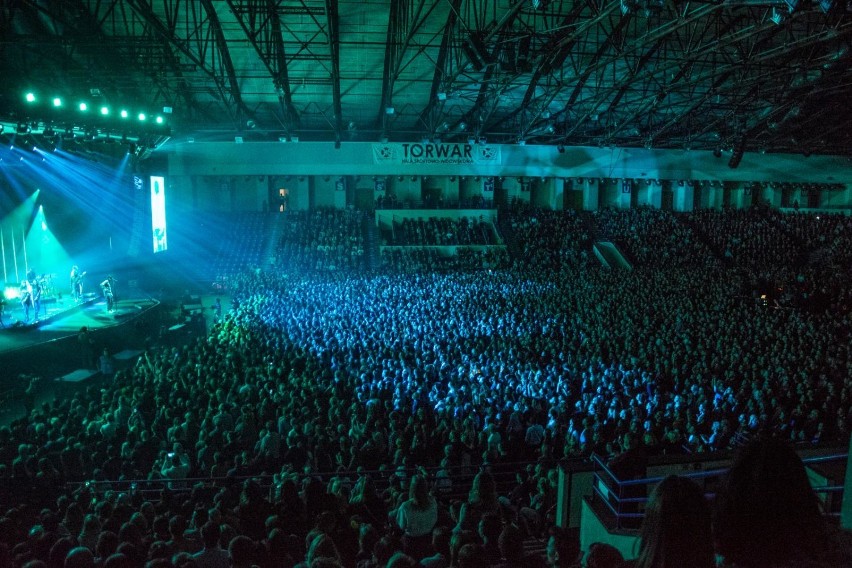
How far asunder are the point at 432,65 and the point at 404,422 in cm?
1596

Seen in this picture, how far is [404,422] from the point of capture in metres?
7.82

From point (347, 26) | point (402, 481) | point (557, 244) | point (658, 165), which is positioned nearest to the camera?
point (402, 481)

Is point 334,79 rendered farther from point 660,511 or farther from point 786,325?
point 660,511

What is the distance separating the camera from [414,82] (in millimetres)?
21500

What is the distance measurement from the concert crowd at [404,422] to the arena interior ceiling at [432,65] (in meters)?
6.51

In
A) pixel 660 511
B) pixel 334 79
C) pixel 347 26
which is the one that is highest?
pixel 347 26

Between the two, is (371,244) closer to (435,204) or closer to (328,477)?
(435,204)

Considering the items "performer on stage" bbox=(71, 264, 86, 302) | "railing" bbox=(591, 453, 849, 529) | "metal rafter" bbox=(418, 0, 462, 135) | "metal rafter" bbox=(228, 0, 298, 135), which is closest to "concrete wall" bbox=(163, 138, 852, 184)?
"metal rafter" bbox=(418, 0, 462, 135)

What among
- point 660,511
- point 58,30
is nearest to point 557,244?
point 58,30

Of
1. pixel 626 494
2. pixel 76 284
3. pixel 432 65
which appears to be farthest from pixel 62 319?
pixel 626 494

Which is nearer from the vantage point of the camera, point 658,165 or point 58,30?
point 58,30

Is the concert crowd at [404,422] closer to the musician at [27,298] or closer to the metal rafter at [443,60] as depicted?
the musician at [27,298]

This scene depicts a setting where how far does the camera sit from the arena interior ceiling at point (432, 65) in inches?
537

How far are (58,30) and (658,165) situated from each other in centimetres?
2797
